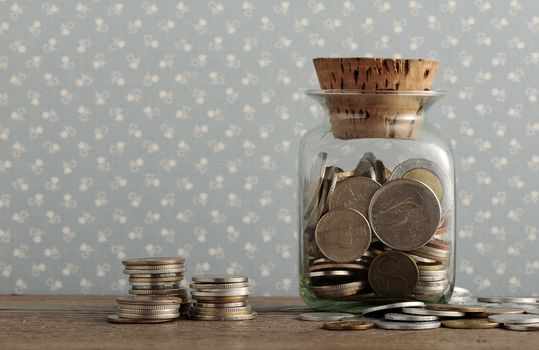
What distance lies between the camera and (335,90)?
4.23ft

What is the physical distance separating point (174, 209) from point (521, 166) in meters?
0.74

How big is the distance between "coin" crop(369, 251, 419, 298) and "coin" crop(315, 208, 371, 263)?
30mm

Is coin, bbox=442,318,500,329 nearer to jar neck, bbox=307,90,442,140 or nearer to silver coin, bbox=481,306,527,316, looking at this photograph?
silver coin, bbox=481,306,527,316

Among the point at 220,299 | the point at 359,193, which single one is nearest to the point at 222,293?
the point at 220,299

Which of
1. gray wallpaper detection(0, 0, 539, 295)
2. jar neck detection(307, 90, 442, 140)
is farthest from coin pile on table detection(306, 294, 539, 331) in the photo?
gray wallpaper detection(0, 0, 539, 295)

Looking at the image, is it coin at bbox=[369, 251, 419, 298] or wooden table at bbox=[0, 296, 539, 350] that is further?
coin at bbox=[369, 251, 419, 298]

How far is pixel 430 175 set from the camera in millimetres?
1280

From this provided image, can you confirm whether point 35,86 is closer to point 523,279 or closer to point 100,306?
point 100,306

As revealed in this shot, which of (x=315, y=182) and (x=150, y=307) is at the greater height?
(x=315, y=182)

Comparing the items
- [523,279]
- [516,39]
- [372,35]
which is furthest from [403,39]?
[523,279]

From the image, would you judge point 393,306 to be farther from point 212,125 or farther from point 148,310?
point 212,125

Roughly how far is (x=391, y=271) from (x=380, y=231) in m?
0.06

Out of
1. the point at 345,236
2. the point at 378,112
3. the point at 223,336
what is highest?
the point at 378,112

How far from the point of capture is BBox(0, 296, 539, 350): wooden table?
1.06 m
